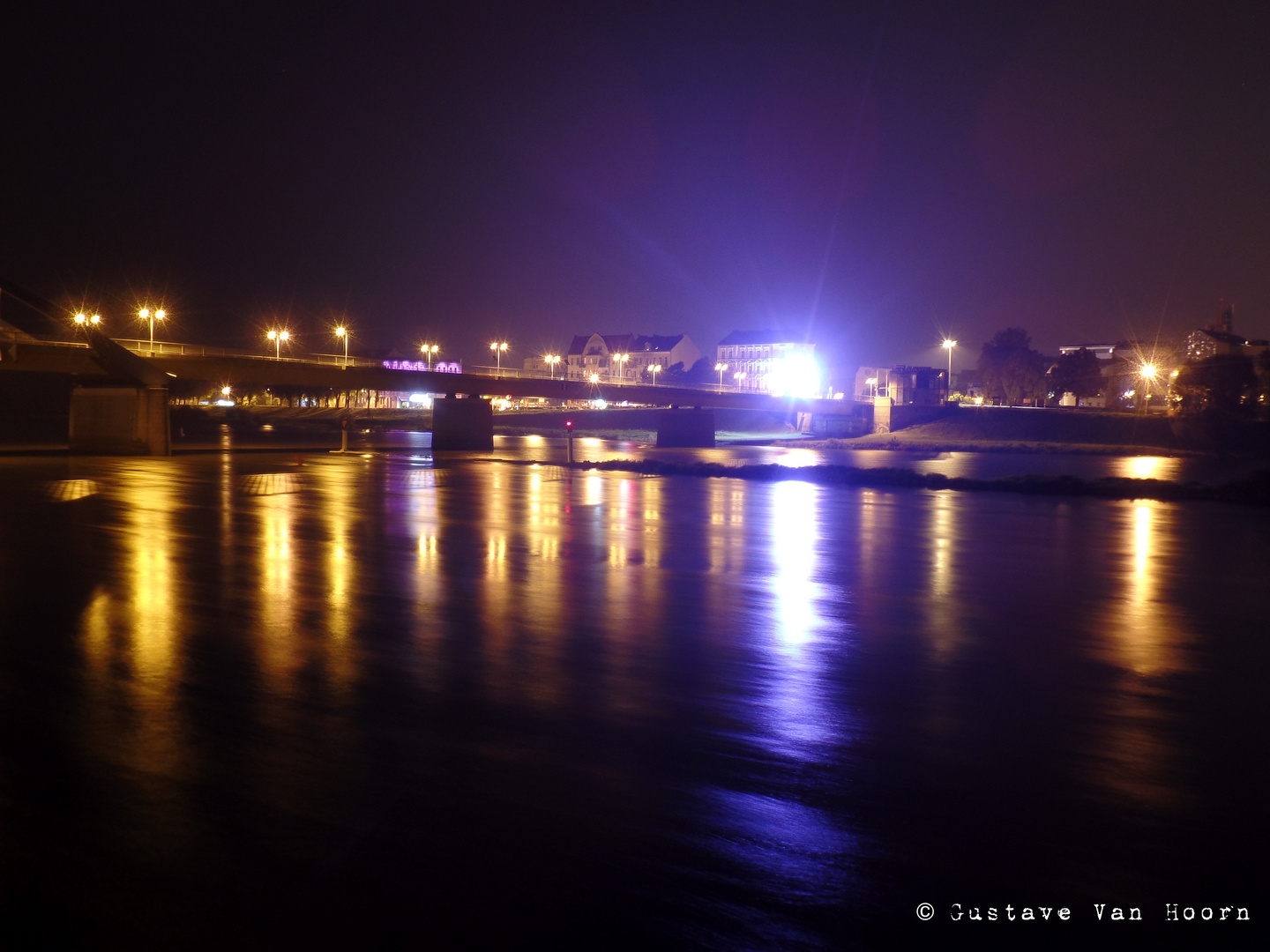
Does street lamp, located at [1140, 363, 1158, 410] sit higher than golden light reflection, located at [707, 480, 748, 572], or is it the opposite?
street lamp, located at [1140, 363, 1158, 410]

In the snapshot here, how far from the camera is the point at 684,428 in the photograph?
82875mm

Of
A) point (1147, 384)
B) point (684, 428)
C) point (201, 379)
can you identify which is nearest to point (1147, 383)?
point (1147, 384)

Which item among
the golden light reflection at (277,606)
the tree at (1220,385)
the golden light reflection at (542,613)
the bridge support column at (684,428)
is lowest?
the golden light reflection at (542,613)

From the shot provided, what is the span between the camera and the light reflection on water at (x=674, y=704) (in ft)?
15.0

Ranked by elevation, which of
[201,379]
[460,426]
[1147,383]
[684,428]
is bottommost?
[684,428]

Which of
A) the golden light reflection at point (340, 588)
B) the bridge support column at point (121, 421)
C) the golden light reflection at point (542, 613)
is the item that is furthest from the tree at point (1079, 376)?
the golden light reflection at point (542, 613)

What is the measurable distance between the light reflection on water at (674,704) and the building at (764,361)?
147 m

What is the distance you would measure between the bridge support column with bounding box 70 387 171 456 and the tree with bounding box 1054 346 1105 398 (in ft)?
402

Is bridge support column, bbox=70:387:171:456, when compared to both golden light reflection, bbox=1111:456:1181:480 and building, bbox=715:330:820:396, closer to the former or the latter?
golden light reflection, bbox=1111:456:1181:480

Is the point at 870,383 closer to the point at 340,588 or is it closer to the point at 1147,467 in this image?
the point at 1147,467

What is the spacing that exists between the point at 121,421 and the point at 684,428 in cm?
4696

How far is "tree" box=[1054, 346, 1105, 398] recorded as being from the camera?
13300cm

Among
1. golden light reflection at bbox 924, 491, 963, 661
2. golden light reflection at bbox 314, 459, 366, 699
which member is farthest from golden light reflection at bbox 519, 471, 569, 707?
golden light reflection at bbox 924, 491, 963, 661

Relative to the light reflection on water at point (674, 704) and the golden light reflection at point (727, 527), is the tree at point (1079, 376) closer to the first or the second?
the golden light reflection at point (727, 527)
